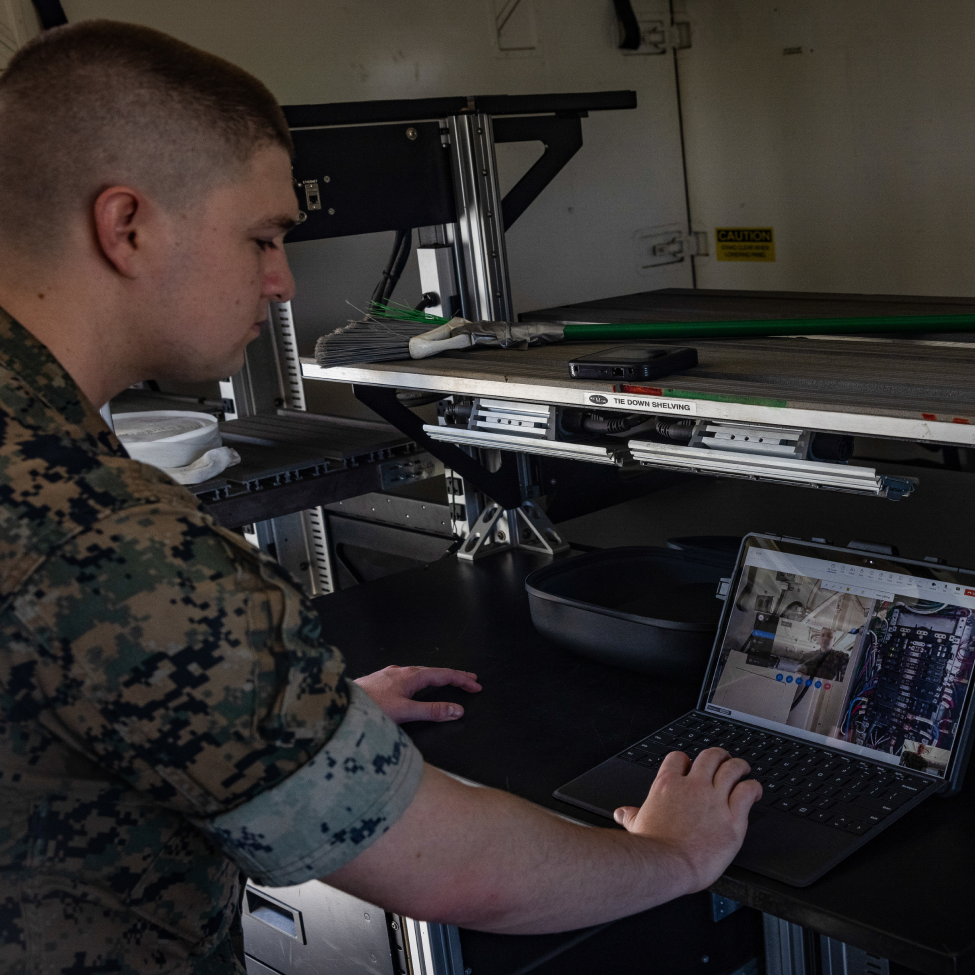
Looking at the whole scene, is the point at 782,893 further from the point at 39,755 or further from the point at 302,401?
the point at 302,401

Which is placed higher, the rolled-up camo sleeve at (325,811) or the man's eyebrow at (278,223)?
the man's eyebrow at (278,223)

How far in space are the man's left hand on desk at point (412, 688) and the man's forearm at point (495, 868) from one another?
55cm

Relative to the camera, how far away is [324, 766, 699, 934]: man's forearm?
0.78 metres

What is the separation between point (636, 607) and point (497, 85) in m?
1.62

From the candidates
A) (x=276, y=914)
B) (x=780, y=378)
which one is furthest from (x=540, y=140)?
(x=276, y=914)

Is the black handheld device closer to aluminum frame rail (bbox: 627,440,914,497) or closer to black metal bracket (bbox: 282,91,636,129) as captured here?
aluminum frame rail (bbox: 627,440,914,497)

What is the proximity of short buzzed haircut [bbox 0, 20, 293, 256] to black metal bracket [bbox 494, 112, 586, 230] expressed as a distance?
3.70 feet

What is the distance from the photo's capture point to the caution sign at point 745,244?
3064 millimetres

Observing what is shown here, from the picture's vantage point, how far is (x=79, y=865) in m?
0.76

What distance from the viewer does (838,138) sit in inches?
112

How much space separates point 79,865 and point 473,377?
3.01 ft

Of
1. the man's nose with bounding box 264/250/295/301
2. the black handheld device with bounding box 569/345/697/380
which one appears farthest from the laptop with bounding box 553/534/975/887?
the man's nose with bounding box 264/250/295/301

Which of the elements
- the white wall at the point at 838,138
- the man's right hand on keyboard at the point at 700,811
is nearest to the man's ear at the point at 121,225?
the man's right hand on keyboard at the point at 700,811

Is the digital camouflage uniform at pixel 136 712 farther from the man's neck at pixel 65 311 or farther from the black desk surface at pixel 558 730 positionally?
the black desk surface at pixel 558 730
